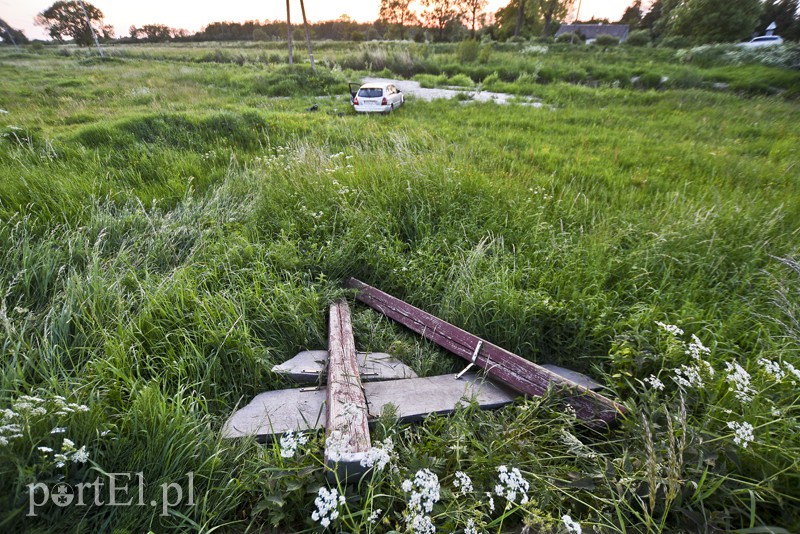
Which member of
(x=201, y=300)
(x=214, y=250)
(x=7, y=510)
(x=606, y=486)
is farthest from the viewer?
(x=214, y=250)

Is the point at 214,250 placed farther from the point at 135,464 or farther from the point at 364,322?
the point at 135,464

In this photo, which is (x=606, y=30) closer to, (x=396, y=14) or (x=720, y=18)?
(x=720, y=18)

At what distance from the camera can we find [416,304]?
3182 mm

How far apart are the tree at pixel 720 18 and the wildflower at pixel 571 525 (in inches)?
1772

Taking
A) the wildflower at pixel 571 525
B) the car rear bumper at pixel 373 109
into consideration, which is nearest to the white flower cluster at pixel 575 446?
the wildflower at pixel 571 525

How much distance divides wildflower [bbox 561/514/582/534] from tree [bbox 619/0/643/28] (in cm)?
7288

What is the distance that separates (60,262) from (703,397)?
489 centimetres

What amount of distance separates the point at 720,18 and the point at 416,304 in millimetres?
44556

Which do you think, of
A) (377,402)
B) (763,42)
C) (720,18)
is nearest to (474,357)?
(377,402)

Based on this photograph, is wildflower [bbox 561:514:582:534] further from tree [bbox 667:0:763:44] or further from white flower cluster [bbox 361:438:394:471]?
tree [bbox 667:0:763:44]

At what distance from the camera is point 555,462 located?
1.81 metres

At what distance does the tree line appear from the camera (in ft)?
100

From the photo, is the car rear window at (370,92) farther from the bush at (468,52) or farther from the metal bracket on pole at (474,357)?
the bush at (468,52)

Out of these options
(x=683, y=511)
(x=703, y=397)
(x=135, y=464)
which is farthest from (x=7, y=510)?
(x=703, y=397)
